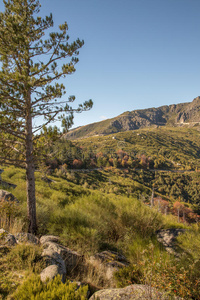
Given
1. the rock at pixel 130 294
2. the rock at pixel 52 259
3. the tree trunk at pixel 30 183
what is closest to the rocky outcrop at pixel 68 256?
the rock at pixel 52 259

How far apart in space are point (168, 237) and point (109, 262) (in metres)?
2.55

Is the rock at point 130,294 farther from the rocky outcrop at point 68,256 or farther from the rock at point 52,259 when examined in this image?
the rocky outcrop at point 68,256

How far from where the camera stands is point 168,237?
17.5 ft

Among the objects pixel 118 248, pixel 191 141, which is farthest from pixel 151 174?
pixel 191 141

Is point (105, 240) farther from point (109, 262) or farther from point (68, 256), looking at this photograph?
point (68, 256)

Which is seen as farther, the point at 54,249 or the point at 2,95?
the point at 2,95

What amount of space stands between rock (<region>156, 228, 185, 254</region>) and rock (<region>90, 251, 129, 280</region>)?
4.97 ft

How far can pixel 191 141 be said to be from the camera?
187m

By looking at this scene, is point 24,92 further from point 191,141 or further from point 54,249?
point 191,141

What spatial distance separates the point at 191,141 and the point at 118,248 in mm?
215696

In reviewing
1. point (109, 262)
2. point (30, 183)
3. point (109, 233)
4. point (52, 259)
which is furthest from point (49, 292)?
point (109, 233)

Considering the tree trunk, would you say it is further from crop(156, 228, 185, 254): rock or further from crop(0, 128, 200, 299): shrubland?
crop(156, 228, 185, 254): rock

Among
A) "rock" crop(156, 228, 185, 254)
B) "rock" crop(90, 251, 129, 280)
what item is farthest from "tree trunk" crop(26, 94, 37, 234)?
"rock" crop(156, 228, 185, 254)

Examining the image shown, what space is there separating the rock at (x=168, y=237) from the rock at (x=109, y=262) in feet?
4.97
